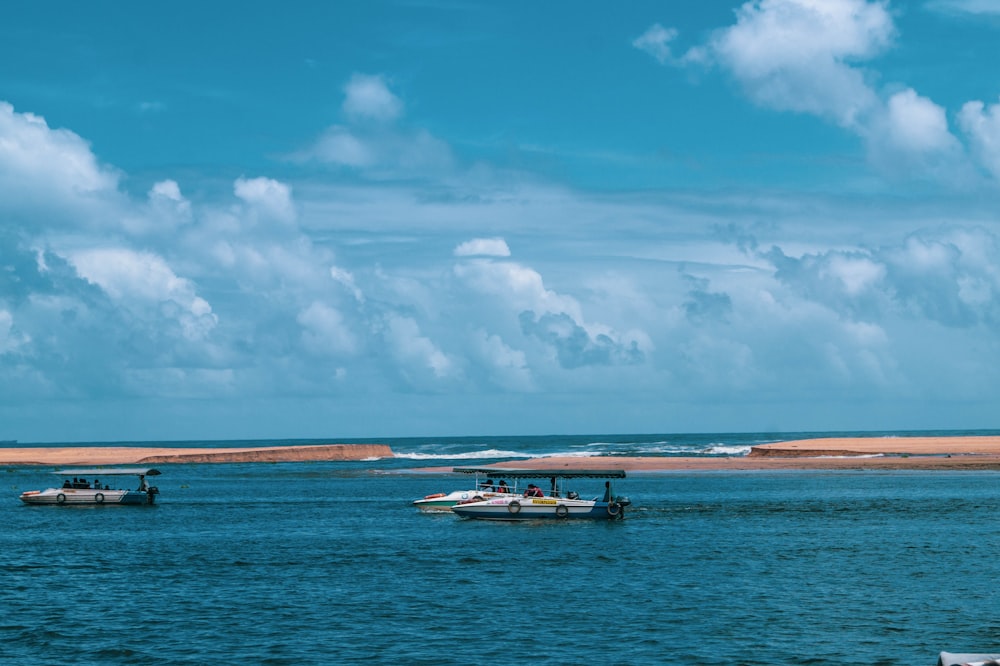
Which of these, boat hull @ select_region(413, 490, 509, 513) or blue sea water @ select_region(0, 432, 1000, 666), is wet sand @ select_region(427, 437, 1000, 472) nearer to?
boat hull @ select_region(413, 490, 509, 513)

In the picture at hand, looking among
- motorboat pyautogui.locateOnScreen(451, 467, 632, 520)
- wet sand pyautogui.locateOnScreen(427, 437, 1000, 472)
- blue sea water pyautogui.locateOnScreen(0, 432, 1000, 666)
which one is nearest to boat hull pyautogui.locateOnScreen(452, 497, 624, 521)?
motorboat pyautogui.locateOnScreen(451, 467, 632, 520)

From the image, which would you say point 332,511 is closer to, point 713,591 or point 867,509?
point 867,509

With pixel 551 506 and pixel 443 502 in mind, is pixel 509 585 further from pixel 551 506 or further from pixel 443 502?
pixel 443 502

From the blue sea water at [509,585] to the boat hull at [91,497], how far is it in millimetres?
5339

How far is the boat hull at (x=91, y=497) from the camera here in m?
93.6

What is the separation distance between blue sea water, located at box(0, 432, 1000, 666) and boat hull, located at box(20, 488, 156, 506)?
17.5 feet

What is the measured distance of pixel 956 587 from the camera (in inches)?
1699

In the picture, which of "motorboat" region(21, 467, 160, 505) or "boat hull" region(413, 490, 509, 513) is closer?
"boat hull" region(413, 490, 509, 513)

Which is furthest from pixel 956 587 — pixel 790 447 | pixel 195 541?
pixel 790 447

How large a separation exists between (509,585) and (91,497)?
59815 mm

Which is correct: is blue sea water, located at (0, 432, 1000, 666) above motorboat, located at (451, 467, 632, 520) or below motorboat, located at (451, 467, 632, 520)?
below

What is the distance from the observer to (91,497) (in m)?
93.5

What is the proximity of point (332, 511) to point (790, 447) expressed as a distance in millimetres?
104208

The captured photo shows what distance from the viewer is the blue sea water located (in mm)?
33656
